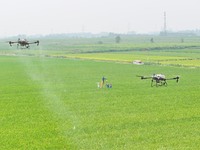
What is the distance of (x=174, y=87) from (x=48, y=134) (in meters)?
19.6

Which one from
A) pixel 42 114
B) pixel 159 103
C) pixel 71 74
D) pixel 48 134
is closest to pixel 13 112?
pixel 42 114

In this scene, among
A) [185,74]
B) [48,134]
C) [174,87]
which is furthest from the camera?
[185,74]

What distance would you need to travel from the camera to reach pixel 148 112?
25438mm

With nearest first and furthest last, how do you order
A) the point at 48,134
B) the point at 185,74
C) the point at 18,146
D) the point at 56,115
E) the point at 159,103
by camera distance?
the point at 18,146
the point at 48,134
the point at 56,115
the point at 159,103
the point at 185,74

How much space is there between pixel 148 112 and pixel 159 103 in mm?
3580

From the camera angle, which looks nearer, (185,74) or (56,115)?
(56,115)

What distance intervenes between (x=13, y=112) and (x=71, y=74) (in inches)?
975

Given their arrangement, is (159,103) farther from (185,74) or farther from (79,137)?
(185,74)

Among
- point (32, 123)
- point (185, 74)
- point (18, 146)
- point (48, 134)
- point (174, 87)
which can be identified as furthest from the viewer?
point (185, 74)

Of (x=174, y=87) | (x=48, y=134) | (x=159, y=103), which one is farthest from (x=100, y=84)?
(x=48, y=134)

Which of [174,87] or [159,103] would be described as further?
[174,87]

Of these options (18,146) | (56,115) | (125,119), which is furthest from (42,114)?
(18,146)

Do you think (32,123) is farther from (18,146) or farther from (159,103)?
(159,103)

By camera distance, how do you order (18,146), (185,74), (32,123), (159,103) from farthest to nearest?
(185,74) → (159,103) → (32,123) → (18,146)
